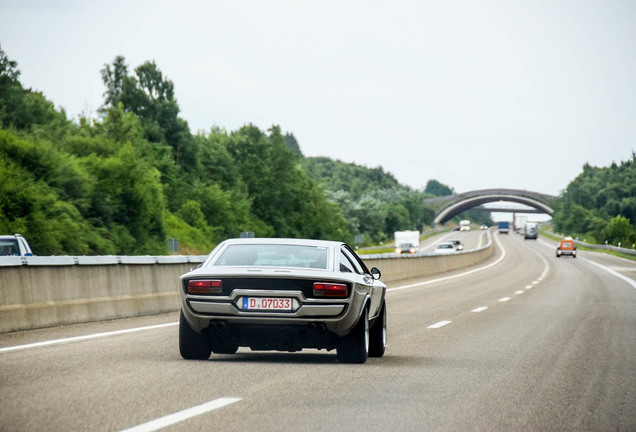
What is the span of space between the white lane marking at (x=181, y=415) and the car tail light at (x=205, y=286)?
7.08ft

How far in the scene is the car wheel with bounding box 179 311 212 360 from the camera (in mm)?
9680

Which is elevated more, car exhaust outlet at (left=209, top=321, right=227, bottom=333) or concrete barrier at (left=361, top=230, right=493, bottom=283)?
car exhaust outlet at (left=209, top=321, right=227, bottom=333)

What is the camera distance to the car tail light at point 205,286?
9312 mm

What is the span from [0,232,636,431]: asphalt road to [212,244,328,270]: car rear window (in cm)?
97

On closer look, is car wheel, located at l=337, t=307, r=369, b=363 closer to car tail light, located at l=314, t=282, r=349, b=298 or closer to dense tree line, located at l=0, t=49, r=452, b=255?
car tail light, located at l=314, t=282, r=349, b=298

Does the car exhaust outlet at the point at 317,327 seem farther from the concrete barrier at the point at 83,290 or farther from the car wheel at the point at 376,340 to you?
the concrete barrier at the point at 83,290

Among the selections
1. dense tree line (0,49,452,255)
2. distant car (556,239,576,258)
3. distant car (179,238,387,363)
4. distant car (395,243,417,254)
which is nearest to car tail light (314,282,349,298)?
distant car (179,238,387,363)

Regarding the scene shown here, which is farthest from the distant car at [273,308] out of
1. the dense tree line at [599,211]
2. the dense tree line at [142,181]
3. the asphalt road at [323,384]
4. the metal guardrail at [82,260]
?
the dense tree line at [599,211]

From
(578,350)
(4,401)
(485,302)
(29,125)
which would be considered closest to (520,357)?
(578,350)

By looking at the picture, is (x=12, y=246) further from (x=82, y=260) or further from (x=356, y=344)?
(x=356, y=344)

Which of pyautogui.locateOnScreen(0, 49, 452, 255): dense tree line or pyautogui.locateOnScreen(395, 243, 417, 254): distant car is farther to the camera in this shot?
pyautogui.locateOnScreen(395, 243, 417, 254): distant car

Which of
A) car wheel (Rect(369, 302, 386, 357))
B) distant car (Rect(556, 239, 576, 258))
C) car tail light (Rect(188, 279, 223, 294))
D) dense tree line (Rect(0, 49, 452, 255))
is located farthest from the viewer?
distant car (Rect(556, 239, 576, 258))

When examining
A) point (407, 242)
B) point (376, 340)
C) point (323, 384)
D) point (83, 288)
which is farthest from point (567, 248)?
point (323, 384)

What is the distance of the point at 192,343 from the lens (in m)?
9.75
